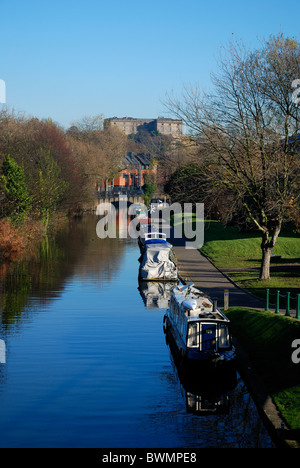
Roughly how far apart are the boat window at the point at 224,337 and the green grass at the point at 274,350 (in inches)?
48.6

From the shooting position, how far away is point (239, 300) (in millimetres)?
28438

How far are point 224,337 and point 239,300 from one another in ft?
31.2

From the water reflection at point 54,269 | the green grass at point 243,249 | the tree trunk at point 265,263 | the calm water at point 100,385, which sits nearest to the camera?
the calm water at point 100,385

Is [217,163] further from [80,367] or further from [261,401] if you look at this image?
[261,401]

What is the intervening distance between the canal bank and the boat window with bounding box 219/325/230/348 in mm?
1068

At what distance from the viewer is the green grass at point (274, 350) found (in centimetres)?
1582

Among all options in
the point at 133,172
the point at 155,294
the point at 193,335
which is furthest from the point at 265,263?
the point at 133,172

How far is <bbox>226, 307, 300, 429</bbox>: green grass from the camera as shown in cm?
1582

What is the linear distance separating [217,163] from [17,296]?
1261 cm

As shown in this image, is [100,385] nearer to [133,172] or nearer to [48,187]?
[48,187]

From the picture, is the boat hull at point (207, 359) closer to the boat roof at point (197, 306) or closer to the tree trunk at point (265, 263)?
the boat roof at point (197, 306)

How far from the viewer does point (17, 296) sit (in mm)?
32750

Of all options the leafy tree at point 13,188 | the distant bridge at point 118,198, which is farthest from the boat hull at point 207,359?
the distant bridge at point 118,198
